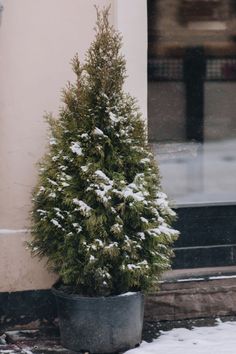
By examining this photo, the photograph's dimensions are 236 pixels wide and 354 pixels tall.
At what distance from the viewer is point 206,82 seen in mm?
7496

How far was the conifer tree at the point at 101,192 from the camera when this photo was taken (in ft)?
20.2

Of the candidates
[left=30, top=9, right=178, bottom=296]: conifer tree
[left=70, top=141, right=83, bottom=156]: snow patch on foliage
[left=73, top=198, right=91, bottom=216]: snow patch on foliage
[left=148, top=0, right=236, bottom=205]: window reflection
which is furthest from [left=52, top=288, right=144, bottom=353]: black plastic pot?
[left=148, top=0, right=236, bottom=205]: window reflection

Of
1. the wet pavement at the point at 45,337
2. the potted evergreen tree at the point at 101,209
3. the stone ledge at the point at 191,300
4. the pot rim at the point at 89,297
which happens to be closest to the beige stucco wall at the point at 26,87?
the wet pavement at the point at 45,337

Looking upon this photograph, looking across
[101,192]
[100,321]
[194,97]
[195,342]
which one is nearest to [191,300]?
[195,342]

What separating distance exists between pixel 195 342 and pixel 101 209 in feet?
4.01

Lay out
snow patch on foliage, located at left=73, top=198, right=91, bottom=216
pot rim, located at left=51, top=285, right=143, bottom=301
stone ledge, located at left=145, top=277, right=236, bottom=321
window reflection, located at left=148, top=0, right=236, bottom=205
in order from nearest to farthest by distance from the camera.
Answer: snow patch on foliage, located at left=73, top=198, right=91, bottom=216 → pot rim, located at left=51, top=285, right=143, bottom=301 → stone ledge, located at left=145, top=277, right=236, bottom=321 → window reflection, located at left=148, top=0, right=236, bottom=205

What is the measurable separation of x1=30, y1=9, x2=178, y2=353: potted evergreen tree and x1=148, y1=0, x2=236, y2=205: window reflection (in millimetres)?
1048

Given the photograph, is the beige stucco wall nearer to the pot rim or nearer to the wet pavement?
the wet pavement

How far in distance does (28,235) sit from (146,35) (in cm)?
175

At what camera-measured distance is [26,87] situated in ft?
22.3

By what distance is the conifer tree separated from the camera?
6168mm

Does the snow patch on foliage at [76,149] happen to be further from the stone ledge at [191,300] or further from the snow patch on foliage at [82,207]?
the stone ledge at [191,300]

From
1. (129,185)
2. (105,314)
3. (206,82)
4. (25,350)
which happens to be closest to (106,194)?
(129,185)

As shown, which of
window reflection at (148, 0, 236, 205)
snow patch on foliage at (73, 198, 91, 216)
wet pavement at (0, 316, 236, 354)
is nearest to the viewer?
snow patch on foliage at (73, 198, 91, 216)
